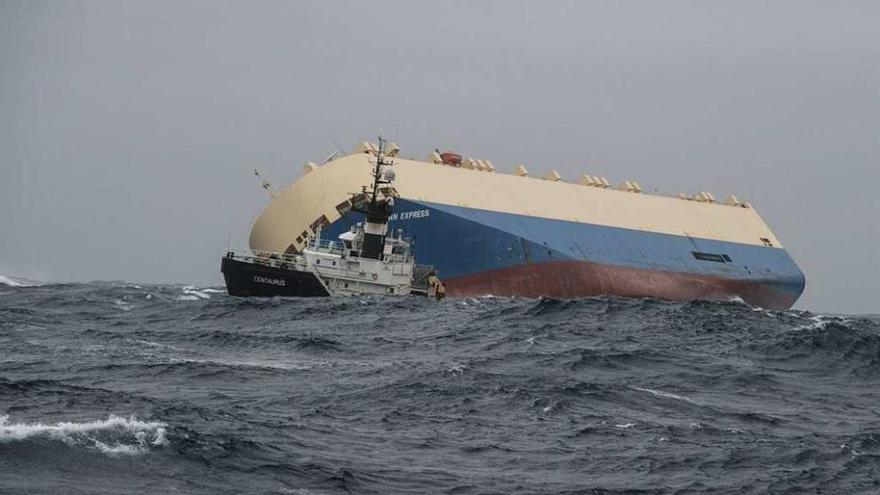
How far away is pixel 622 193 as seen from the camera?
8662cm

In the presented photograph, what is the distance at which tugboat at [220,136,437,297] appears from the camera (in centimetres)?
5806

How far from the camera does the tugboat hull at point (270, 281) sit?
190 feet

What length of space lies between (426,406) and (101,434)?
8.20m

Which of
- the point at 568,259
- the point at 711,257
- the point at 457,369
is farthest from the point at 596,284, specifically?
the point at 457,369

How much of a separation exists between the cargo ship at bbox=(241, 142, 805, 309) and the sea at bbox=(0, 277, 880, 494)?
60.3 feet

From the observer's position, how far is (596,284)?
71.2m

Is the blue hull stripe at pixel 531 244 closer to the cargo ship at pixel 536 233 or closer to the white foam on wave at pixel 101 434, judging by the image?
the cargo ship at pixel 536 233

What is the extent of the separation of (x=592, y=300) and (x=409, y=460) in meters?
40.0

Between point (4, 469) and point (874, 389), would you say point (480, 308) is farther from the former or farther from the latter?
point (4, 469)

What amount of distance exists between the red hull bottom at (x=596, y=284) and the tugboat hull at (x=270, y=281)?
35.2ft

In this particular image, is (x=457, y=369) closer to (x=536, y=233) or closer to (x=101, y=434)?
(x=101, y=434)

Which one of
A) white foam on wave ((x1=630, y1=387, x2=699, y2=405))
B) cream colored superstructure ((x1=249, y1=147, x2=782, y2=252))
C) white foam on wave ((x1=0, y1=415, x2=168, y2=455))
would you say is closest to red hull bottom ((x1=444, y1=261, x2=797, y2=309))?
cream colored superstructure ((x1=249, y1=147, x2=782, y2=252))

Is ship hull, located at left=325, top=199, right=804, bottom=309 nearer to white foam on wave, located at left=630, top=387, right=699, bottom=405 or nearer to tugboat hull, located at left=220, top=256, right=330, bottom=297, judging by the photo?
tugboat hull, located at left=220, top=256, right=330, bottom=297

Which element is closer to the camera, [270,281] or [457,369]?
[457,369]
